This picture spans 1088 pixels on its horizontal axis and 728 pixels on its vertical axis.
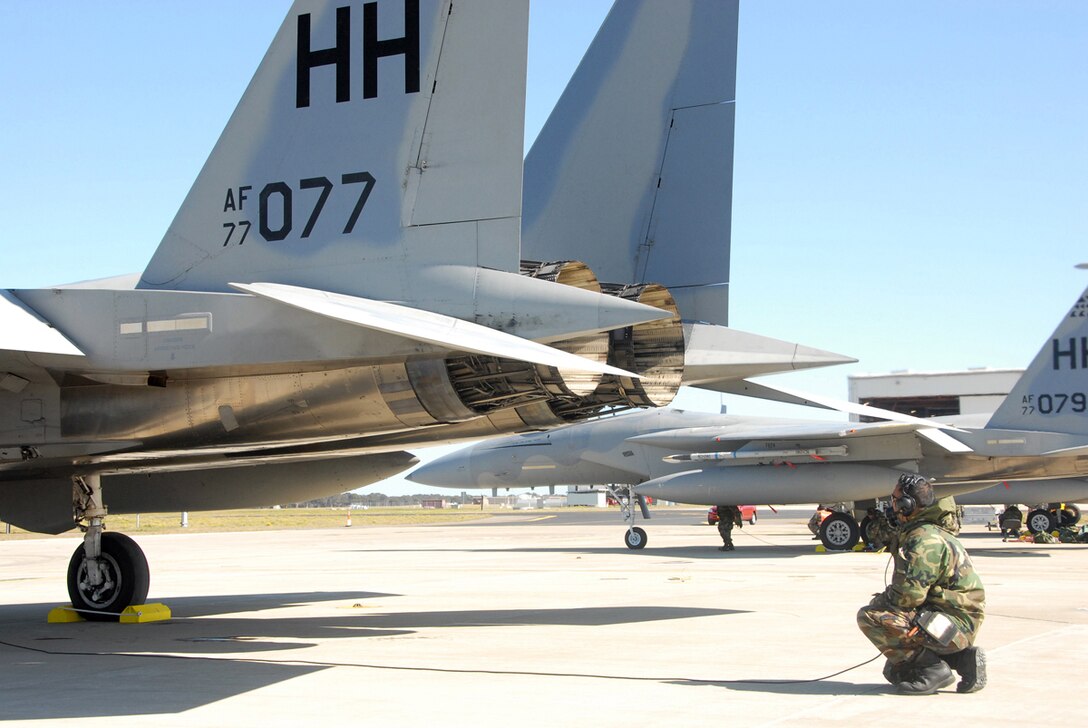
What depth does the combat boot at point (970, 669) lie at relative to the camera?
19.1 feet

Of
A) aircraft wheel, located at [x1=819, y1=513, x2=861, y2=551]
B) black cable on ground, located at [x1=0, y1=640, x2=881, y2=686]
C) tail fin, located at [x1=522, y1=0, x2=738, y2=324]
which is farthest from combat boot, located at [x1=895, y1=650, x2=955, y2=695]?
aircraft wheel, located at [x1=819, y1=513, x2=861, y2=551]

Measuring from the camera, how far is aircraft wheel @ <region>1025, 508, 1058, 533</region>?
2809 cm

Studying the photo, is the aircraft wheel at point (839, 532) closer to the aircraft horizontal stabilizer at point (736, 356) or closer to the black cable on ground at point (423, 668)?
the aircraft horizontal stabilizer at point (736, 356)

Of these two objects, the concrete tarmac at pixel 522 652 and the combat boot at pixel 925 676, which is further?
the combat boot at pixel 925 676

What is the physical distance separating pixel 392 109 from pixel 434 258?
1.11 m

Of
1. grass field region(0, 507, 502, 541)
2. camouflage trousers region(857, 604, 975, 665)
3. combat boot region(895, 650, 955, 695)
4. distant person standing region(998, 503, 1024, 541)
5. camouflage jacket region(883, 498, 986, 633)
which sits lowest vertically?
grass field region(0, 507, 502, 541)

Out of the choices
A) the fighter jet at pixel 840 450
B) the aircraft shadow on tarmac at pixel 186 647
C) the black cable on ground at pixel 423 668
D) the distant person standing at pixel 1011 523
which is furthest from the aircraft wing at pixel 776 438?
the black cable on ground at pixel 423 668

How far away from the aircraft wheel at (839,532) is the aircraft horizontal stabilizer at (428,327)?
1691 cm

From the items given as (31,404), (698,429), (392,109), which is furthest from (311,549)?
(392,109)

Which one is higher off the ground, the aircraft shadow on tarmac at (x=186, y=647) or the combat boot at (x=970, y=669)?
the combat boot at (x=970, y=669)

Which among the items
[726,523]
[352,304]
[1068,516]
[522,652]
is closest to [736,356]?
[522,652]

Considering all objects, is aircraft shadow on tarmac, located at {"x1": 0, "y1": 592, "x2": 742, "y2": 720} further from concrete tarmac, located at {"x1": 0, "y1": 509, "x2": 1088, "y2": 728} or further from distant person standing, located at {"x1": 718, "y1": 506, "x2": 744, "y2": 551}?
distant person standing, located at {"x1": 718, "y1": 506, "x2": 744, "y2": 551}

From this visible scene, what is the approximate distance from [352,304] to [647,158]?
467cm

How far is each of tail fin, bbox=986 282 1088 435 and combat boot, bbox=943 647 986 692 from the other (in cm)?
1693
